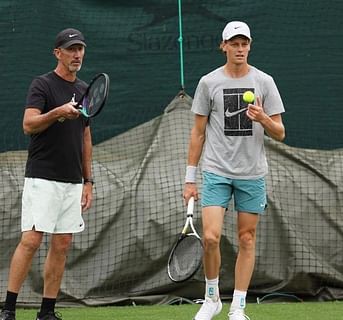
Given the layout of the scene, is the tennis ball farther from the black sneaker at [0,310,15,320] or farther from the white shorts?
the black sneaker at [0,310,15,320]

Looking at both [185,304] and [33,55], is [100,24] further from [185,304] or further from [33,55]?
[185,304]

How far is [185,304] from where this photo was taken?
7359 mm

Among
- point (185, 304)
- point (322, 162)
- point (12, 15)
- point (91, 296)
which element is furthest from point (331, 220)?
point (12, 15)

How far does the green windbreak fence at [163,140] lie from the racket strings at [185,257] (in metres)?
1.25

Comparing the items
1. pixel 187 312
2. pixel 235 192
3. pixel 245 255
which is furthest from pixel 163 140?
pixel 245 255

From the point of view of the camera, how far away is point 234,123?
593 centimetres

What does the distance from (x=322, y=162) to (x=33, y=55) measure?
2.42 m

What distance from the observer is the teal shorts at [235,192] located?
19.5ft

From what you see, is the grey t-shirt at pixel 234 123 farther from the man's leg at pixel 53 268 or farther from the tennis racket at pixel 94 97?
the man's leg at pixel 53 268

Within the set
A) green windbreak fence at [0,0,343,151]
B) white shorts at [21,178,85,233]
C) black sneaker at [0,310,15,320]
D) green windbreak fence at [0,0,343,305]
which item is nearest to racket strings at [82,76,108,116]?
white shorts at [21,178,85,233]

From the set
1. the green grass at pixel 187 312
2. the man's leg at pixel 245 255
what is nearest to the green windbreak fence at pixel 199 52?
the green grass at pixel 187 312

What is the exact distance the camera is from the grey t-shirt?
5934mm

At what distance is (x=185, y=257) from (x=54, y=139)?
3.47 feet

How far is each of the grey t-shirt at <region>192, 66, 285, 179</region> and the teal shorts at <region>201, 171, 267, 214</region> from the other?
38 mm
